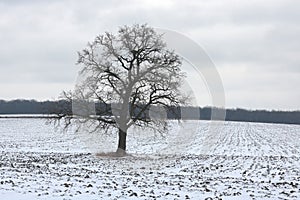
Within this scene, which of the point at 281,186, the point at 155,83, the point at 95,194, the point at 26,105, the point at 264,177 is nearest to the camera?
the point at 95,194

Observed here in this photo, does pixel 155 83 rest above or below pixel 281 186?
above

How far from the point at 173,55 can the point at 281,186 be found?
16539mm

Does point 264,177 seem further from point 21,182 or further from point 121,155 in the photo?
point 121,155

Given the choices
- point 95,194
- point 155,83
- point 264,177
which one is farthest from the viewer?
point 155,83

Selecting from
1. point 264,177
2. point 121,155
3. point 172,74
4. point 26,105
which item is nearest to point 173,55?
point 172,74

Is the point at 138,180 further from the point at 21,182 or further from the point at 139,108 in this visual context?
the point at 139,108

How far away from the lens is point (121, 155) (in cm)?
3272

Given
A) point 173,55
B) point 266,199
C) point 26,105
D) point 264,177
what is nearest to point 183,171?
point 264,177

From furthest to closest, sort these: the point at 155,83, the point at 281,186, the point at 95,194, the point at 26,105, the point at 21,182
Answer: the point at 26,105 < the point at 155,83 < the point at 281,186 < the point at 21,182 < the point at 95,194

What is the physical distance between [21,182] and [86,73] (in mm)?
17992

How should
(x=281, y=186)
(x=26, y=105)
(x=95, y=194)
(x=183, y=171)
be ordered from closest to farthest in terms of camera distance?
(x=95, y=194) < (x=281, y=186) < (x=183, y=171) < (x=26, y=105)

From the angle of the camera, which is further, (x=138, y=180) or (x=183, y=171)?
(x=183, y=171)

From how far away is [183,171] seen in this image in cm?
2317

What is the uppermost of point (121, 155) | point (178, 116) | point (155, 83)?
point (155, 83)
